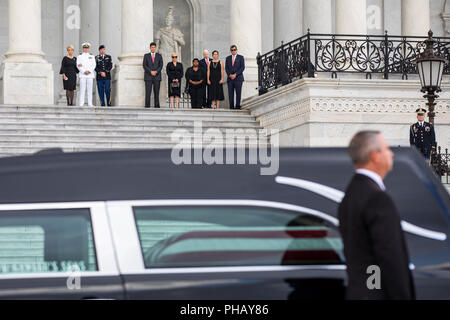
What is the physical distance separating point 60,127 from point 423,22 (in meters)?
15.7

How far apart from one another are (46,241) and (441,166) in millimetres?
20826

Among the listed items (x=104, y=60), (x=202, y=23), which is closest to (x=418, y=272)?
(x=104, y=60)

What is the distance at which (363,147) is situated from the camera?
17.9 feet

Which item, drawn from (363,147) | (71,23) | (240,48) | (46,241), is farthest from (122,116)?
(363,147)

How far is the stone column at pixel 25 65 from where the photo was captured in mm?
32250

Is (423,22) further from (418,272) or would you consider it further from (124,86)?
(418,272)

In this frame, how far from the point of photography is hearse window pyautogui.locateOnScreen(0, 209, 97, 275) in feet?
18.1

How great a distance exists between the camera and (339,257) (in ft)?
18.3

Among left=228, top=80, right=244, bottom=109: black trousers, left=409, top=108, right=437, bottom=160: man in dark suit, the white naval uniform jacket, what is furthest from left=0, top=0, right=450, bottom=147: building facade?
left=409, top=108, right=437, bottom=160: man in dark suit

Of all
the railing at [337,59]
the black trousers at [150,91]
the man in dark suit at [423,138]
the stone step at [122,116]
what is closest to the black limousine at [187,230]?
the man in dark suit at [423,138]

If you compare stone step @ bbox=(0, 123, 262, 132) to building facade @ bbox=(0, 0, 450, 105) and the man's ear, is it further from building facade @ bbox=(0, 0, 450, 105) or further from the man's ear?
the man's ear

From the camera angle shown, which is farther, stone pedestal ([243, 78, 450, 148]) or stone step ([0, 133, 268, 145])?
stone pedestal ([243, 78, 450, 148])

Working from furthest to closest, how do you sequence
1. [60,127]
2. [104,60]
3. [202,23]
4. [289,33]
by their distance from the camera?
[202,23] < [289,33] < [104,60] < [60,127]

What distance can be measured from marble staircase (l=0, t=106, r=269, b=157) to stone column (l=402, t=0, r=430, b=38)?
32.9 feet
